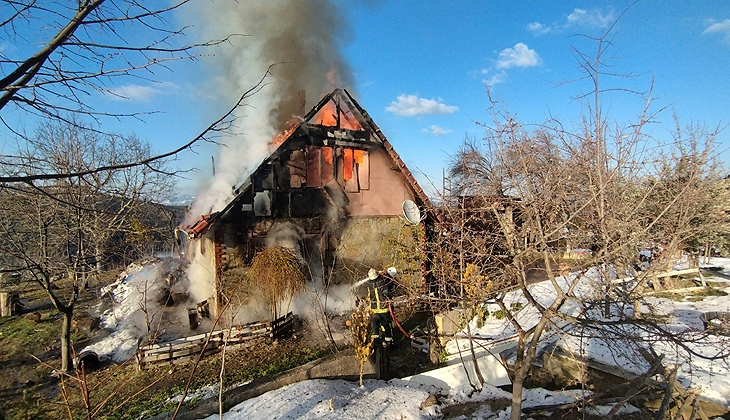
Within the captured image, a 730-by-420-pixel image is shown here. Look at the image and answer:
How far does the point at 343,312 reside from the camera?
998cm

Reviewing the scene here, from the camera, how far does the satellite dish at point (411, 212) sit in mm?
10926

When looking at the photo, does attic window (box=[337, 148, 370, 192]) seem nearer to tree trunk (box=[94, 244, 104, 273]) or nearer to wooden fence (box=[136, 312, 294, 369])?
wooden fence (box=[136, 312, 294, 369])

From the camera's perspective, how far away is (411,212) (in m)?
11.1

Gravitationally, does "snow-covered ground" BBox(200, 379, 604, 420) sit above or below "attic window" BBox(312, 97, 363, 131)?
below

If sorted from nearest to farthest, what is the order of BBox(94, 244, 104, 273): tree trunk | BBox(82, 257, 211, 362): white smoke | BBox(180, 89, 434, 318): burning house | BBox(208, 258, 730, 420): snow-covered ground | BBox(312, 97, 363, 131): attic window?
BBox(208, 258, 730, 420): snow-covered ground < BBox(94, 244, 104, 273): tree trunk < BBox(82, 257, 211, 362): white smoke < BBox(180, 89, 434, 318): burning house < BBox(312, 97, 363, 131): attic window

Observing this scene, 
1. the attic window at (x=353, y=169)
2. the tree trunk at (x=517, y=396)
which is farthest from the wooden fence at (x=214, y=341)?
the tree trunk at (x=517, y=396)

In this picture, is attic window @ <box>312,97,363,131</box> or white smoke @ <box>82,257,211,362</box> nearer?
white smoke @ <box>82,257,211,362</box>

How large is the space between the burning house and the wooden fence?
1.01 m

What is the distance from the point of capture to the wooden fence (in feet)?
23.9

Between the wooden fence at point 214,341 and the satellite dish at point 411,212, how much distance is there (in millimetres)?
4662

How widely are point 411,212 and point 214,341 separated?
6.64 meters

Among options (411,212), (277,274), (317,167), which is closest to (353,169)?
(317,167)

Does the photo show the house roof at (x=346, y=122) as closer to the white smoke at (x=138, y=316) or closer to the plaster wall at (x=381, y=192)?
the plaster wall at (x=381, y=192)

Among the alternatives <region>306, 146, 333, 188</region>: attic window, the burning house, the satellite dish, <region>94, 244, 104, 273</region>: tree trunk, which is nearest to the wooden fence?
the burning house
